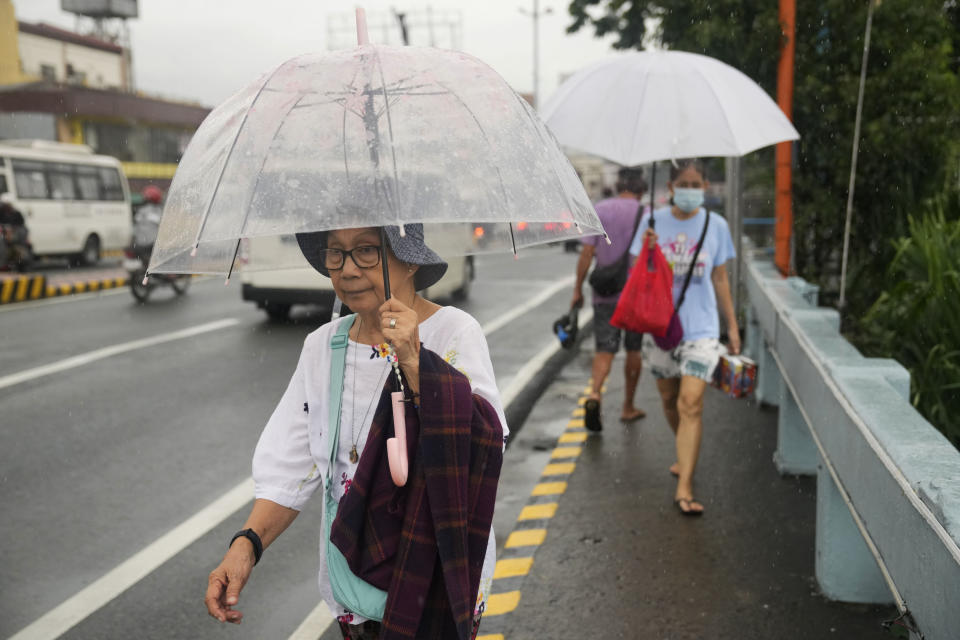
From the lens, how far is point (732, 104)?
210 inches

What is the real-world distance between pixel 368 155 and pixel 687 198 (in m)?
3.61

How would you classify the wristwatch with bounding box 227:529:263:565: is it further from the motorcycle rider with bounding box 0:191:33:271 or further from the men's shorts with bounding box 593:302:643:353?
the motorcycle rider with bounding box 0:191:33:271

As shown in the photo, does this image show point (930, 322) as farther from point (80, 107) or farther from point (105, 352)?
point (80, 107)

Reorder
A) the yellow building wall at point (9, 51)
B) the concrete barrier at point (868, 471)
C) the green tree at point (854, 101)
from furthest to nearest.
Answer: the yellow building wall at point (9, 51), the green tree at point (854, 101), the concrete barrier at point (868, 471)

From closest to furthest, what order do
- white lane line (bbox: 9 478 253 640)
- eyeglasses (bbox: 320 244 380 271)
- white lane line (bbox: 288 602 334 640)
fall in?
eyeglasses (bbox: 320 244 380 271)
white lane line (bbox: 288 602 334 640)
white lane line (bbox: 9 478 253 640)

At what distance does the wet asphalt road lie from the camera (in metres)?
4.42

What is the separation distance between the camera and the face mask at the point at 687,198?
18.0ft

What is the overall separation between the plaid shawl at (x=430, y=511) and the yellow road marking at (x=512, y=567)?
2.46 metres

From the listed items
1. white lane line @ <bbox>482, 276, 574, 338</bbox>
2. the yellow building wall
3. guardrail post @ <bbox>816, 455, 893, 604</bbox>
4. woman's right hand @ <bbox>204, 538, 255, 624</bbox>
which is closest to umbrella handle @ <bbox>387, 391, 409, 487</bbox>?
woman's right hand @ <bbox>204, 538, 255, 624</bbox>

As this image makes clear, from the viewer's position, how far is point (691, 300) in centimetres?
559

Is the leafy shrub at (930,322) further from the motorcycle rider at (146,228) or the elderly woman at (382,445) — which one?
the motorcycle rider at (146,228)

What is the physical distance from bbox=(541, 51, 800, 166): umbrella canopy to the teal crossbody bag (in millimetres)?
3098

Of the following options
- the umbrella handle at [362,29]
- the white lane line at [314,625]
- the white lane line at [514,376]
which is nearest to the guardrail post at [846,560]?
the white lane line at [514,376]

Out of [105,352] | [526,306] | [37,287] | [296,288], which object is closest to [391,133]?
[105,352]
